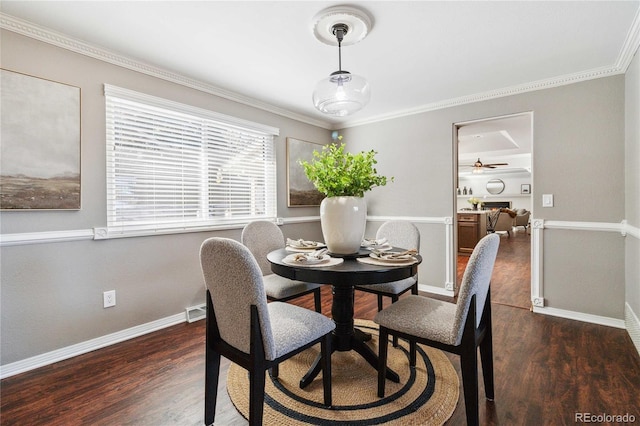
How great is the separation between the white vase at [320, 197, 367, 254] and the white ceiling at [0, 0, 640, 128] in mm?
1204

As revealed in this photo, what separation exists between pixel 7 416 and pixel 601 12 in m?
4.17

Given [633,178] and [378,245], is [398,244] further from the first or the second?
[633,178]

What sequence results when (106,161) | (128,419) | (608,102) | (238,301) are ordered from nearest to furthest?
(238,301), (128,419), (106,161), (608,102)

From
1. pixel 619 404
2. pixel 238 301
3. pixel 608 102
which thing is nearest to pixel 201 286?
pixel 238 301

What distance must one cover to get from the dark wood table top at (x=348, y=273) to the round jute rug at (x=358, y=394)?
2.25 ft

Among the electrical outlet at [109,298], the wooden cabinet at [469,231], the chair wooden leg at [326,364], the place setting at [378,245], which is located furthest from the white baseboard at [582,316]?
the electrical outlet at [109,298]

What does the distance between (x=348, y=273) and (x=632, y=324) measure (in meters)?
2.61

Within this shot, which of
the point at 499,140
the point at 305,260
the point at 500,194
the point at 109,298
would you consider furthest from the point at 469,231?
the point at 500,194

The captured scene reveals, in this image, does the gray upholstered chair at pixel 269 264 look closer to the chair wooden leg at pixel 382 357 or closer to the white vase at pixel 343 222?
the white vase at pixel 343 222

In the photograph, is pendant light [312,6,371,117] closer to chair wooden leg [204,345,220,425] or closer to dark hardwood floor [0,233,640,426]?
chair wooden leg [204,345,220,425]

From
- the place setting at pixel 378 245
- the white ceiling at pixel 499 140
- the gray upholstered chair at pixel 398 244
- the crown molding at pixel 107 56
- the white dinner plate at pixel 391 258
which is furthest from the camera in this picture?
the white ceiling at pixel 499 140

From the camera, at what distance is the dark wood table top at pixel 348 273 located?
5.05 feet

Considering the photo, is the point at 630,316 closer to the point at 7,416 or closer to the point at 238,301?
the point at 238,301

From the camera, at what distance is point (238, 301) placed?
1.34 meters
